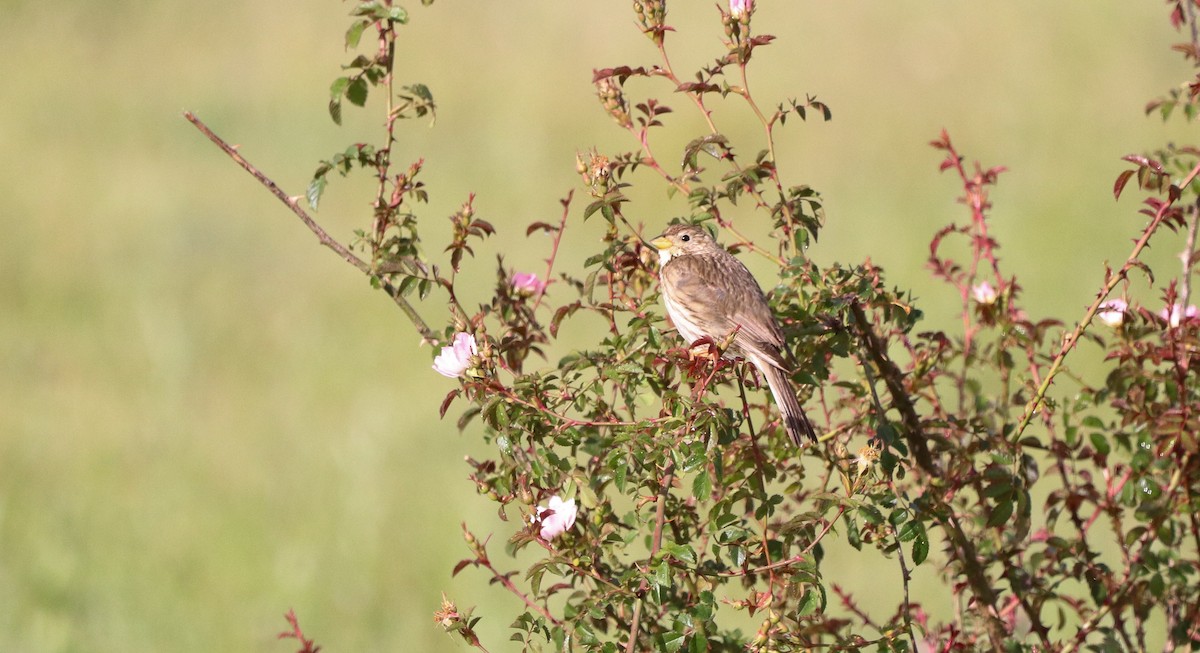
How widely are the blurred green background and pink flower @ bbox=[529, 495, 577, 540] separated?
10.7 feet

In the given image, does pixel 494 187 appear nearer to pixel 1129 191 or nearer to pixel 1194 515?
pixel 1129 191

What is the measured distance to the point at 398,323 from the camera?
9.42 metres

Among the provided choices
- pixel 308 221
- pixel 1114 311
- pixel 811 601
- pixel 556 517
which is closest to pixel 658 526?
pixel 556 517

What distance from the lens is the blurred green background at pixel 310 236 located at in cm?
663

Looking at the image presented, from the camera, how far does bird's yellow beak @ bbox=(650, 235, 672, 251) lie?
4242 millimetres

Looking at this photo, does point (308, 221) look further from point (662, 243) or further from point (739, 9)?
point (662, 243)

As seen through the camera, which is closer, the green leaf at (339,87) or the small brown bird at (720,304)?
the green leaf at (339,87)

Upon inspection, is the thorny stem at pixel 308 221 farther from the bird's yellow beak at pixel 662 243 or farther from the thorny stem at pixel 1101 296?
the thorny stem at pixel 1101 296

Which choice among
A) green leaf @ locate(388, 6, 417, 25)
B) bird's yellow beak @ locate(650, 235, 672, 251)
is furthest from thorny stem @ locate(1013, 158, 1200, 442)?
green leaf @ locate(388, 6, 417, 25)

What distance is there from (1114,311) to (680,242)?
1376 millimetres

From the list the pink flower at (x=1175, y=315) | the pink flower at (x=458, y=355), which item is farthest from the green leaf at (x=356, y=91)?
the pink flower at (x=1175, y=315)

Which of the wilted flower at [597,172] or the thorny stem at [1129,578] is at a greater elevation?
the wilted flower at [597,172]

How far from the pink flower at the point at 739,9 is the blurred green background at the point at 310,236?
141 inches

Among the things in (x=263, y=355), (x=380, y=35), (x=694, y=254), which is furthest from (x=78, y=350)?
(x=380, y=35)
